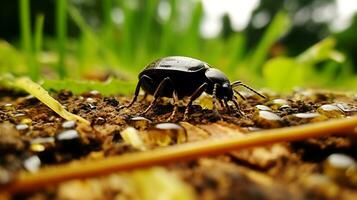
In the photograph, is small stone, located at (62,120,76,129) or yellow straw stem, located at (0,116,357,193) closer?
yellow straw stem, located at (0,116,357,193)

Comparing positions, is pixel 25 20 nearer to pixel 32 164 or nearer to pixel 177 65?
pixel 177 65

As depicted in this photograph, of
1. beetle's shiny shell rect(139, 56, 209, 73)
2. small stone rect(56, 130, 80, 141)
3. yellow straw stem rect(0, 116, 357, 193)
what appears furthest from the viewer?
beetle's shiny shell rect(139, 56, 209, 73)

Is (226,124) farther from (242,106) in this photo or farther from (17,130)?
(17,130)

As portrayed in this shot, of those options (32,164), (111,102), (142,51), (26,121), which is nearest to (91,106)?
(111,102)

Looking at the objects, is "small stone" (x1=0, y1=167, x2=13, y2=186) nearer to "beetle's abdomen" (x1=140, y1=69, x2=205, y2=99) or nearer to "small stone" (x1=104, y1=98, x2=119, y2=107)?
"small stone" (x1=104, y1=98, x2=119, y2=107)

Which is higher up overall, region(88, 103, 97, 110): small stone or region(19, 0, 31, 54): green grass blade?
region(19, 0, 31, 54): green grass blade

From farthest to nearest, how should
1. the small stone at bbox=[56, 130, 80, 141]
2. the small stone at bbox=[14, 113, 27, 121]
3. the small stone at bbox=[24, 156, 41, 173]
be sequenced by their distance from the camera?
the small stone at bbox=[14, 113, 27, 121] < the small stone at bbox=[56, 130, 80, 141] < the small stone at bbox=[24, 156, 41, 173]

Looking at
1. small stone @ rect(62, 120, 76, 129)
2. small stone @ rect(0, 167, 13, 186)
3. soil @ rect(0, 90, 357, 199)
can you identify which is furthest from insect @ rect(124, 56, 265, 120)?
small stone @ rect(0, 167, 13, 186)
